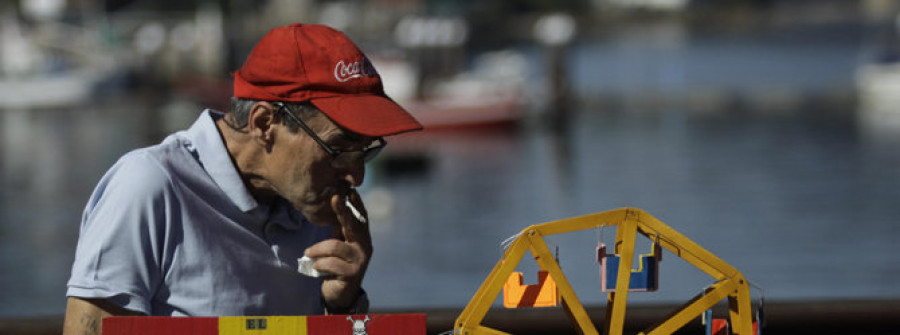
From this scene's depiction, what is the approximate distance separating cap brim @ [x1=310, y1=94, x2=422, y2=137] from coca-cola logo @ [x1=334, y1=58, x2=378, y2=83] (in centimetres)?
4

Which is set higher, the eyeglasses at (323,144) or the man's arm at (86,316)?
the eyeglasses at (323,144)

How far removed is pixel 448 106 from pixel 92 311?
3952 cm

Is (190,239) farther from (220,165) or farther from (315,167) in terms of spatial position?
(315,167)

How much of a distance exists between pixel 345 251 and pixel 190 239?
29cm

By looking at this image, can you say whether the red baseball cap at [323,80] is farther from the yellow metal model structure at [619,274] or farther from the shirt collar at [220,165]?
the yellow metal model structure at [619,274]

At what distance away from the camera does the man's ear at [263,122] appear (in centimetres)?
251

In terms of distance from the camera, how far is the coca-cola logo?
2.51m

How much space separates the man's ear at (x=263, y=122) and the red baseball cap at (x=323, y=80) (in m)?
0.02

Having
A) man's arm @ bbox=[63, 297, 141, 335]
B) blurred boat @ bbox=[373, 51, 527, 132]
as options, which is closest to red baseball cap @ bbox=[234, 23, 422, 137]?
man's arm @ bbox=[63, 297, 141, 335]

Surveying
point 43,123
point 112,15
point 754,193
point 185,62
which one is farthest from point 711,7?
point 754,193

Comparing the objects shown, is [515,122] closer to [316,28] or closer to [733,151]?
[733,151]

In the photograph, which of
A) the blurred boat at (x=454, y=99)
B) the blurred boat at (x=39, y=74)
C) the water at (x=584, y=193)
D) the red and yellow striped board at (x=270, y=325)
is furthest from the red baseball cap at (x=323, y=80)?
the blurred boat at (x=39, y=74)

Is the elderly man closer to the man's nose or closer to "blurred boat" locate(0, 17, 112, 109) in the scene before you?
the man's nose

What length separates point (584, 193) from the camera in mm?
31812
